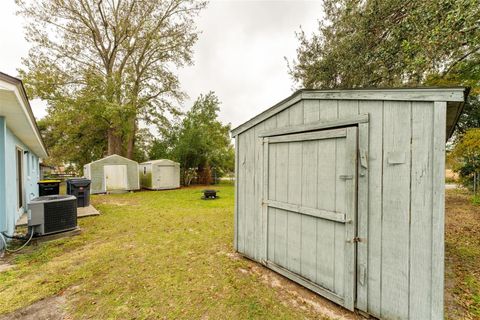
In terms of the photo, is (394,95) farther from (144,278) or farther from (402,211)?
(144,278)

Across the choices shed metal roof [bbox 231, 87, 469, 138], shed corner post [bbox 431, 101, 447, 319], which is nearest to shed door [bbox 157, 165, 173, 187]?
shed metal roof [bbox 231, 87, 469, 138]

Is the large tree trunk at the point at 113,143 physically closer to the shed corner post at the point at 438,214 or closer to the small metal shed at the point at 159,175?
the small metal shed at the point at 159,175

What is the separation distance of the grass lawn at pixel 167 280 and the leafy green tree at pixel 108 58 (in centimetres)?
1085

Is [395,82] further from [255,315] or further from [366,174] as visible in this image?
[255,315]

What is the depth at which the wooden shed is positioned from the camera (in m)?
1.72

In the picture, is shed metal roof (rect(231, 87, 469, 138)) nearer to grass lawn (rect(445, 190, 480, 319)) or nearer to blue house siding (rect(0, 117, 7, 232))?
grass lawn (rect(445, 190, 480, 319))

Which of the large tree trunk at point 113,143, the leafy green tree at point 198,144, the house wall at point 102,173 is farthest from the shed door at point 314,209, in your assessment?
the large tree trunk at point 113,143

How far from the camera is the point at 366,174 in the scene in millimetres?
2074

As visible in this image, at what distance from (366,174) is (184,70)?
1712cm

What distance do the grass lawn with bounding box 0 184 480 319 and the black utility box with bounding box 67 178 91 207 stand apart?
3099 mm

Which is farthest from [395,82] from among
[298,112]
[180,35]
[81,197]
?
[180,35]

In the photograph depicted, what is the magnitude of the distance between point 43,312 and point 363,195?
364 centimetres

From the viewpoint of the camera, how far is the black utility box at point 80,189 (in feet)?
23.3

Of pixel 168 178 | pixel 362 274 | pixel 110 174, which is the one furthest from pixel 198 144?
pixel 362 274
